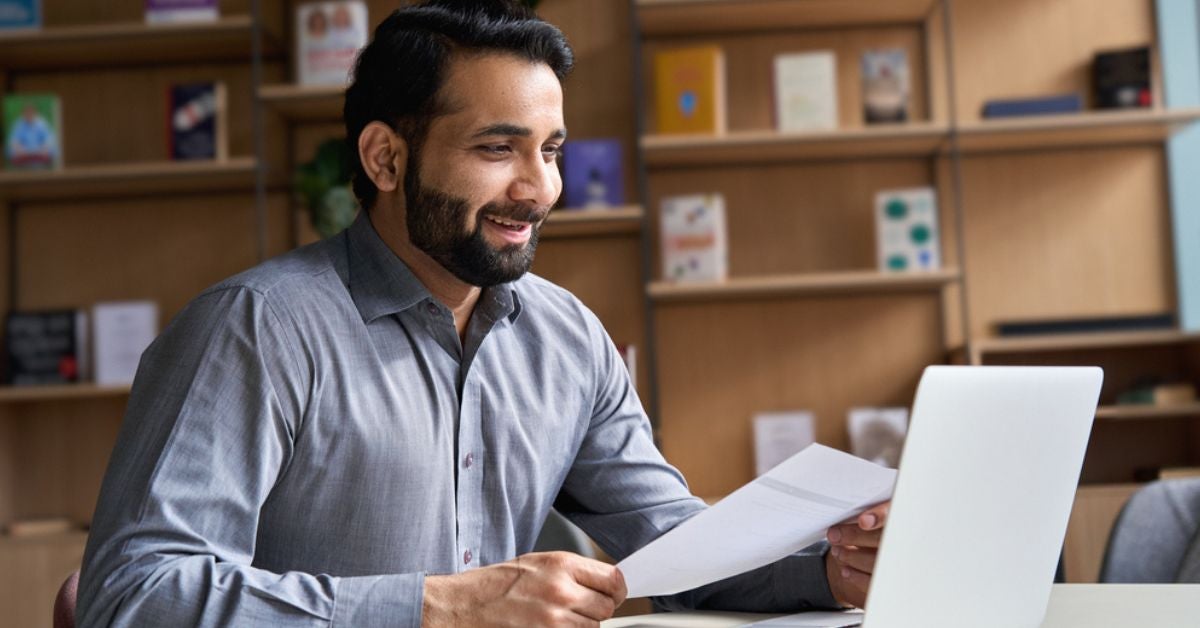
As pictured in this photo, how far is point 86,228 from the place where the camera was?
12.2 ft

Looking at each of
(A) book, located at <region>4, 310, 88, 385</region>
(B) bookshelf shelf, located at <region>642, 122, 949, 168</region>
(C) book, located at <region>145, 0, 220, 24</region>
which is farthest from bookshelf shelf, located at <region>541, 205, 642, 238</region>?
(A) book, located at <region>4, 310, 88, 385</region>

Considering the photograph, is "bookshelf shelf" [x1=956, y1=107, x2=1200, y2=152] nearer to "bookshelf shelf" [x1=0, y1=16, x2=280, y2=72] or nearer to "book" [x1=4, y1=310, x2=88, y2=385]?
"bookshelf shelf" [x1=0, y1=16, x2=280, y2=72]

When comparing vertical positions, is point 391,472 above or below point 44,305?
below

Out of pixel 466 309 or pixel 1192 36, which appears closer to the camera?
pixel 466 309

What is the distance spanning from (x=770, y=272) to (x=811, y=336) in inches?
8.5

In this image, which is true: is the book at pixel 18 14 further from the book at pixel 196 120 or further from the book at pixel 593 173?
the book at pixel 593 173

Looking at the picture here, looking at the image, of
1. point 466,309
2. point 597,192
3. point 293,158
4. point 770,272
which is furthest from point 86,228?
point 466,309

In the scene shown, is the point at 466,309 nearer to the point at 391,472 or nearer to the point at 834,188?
the point at 391,472

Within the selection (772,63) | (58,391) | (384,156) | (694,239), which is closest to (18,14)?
(58,391)

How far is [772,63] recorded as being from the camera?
11.7 feet

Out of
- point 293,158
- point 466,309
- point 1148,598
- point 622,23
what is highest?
point 622,23

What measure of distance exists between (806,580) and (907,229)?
2.23 m

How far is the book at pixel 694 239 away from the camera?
3332 millimetres

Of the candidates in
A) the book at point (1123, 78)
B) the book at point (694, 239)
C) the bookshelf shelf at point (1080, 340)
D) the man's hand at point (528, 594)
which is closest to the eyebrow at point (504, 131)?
the man's hand at point (528, 594)
